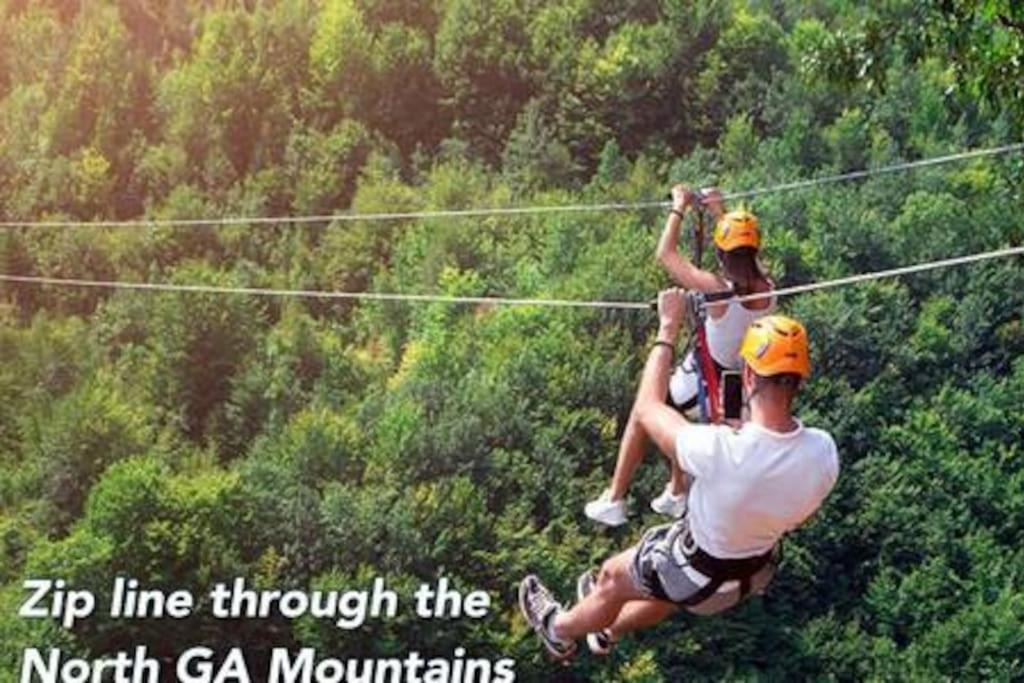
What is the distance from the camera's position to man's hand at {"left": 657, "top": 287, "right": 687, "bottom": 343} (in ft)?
18.7

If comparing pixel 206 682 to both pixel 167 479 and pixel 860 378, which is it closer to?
pixel 167 479

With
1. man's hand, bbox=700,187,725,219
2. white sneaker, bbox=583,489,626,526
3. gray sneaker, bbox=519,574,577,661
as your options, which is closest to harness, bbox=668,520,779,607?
white sneaker, bbox=583,489,626,526

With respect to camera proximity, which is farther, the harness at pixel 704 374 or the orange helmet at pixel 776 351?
the harness at pixel 704 374

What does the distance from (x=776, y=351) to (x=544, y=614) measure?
225cm

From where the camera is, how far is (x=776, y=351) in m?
5.19

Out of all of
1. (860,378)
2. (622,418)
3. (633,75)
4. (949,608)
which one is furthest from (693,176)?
(949,608)

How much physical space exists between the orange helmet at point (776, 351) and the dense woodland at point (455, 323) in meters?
17.5

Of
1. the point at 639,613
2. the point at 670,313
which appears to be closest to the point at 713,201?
the point at 670,313

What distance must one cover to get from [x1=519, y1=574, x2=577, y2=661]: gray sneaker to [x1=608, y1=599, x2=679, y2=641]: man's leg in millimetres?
382

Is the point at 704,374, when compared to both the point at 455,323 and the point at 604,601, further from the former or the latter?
the point at 455,323

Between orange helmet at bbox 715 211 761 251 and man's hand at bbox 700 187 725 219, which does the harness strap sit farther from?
man's hand at bbox 700 187 725 219

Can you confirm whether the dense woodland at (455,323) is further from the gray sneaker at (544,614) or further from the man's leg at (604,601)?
the man's leg at (604,601)

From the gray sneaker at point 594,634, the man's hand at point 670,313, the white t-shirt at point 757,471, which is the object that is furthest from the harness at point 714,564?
the gray sneaker at point 594,634

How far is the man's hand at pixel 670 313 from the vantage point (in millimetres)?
5703
